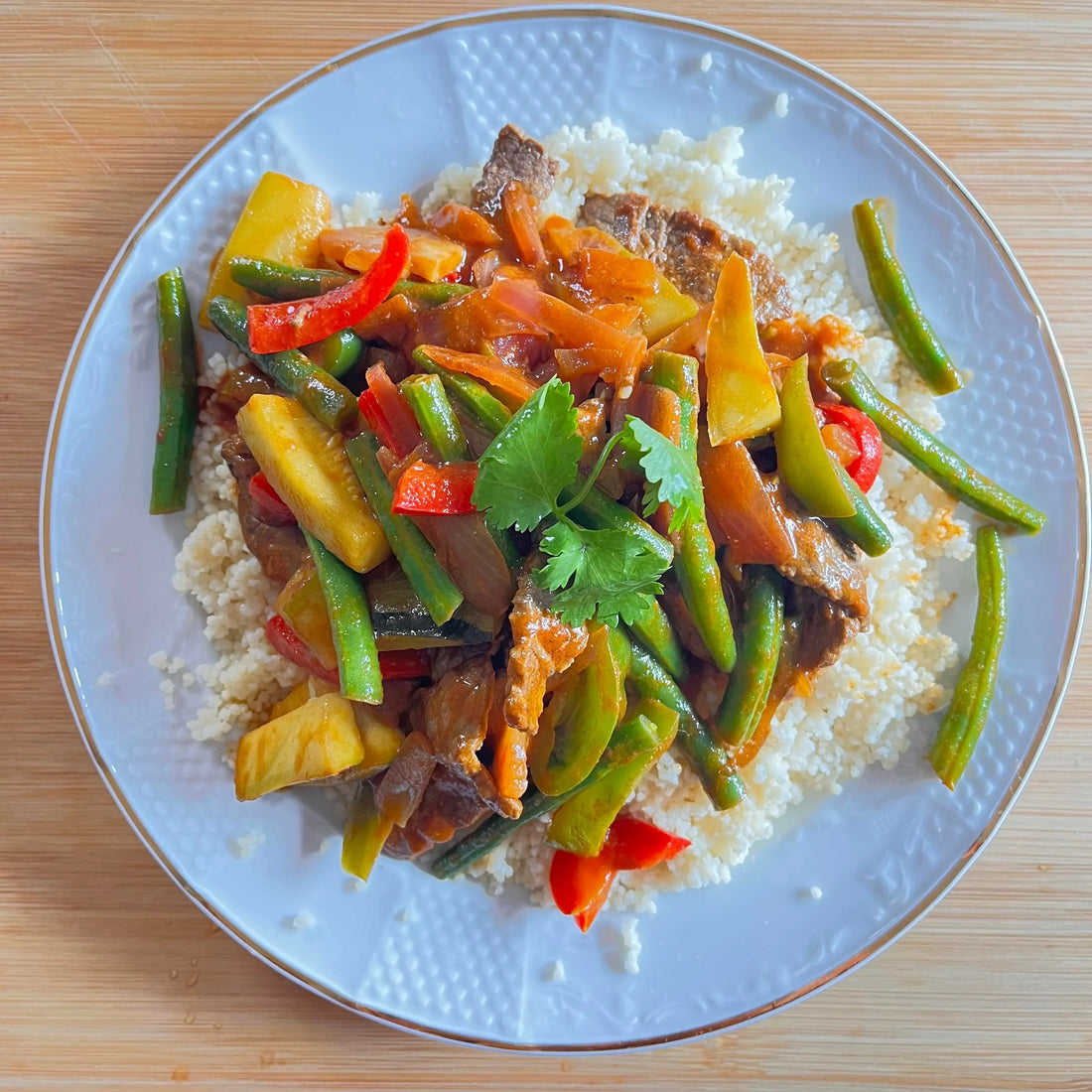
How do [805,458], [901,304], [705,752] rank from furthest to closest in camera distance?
1. [901,304]
2. [705,752]
3. [805,458]

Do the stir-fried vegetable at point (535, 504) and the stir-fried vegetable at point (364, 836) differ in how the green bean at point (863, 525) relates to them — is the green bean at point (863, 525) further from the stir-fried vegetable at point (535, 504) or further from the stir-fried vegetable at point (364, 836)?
the stir-fried vegetable at point (364, 836)

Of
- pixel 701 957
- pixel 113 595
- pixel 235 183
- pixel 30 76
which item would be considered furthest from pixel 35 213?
pixel 701 957

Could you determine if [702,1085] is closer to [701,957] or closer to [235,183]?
[701,957]

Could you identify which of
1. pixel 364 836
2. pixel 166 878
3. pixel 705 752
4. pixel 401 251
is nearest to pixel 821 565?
pixel 705 752

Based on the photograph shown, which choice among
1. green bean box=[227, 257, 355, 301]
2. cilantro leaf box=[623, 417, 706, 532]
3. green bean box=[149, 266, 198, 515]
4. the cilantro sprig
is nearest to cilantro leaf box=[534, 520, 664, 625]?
the cilantro sprig

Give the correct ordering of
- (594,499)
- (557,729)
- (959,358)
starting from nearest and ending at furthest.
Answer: (594,499)
(557,729)
(959,358)

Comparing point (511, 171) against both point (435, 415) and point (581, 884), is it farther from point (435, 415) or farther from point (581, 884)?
point (581, 884)
